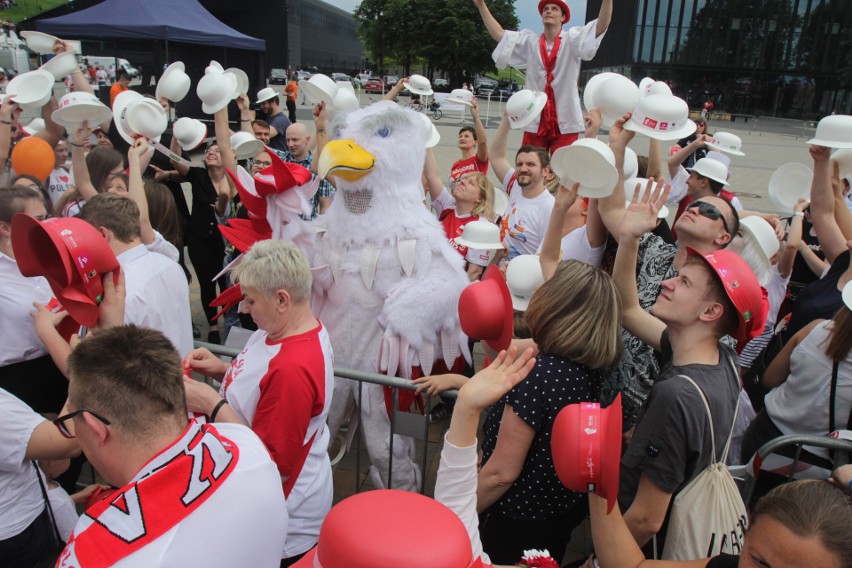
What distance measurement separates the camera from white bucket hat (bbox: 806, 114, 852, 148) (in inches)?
121

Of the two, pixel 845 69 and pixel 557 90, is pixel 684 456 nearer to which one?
pixel 557 90

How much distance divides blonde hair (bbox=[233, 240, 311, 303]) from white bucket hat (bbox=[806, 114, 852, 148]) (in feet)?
8.86

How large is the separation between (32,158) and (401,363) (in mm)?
3216

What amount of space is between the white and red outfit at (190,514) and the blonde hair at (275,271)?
0.83 meters

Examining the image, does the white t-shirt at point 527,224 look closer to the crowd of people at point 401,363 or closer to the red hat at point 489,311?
the crowd of people at point 401,363

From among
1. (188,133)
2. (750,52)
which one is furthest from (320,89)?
(750,52)

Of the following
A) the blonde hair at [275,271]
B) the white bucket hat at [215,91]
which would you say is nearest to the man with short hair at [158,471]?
the blonde hair at [275,271]

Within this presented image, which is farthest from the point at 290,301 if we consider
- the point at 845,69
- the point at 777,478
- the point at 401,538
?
the point at 845,69

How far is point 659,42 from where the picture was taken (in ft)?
137

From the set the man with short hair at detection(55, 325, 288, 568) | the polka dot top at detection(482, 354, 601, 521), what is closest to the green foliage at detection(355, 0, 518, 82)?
the polka dot top at detection(482, 354, 601, 521)

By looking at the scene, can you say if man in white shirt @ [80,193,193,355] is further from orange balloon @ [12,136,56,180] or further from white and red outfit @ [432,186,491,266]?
orange balloon @ [12,136,56,180]

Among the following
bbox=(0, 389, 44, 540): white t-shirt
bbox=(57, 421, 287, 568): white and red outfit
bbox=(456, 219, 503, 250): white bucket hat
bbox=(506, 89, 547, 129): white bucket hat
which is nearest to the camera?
bbox=(57, 421, 287, 568): white and red outfit

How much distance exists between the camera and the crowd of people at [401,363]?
51.6 inches

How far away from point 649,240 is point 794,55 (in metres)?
44.8
